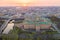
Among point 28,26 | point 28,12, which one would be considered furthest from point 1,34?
point 28,12

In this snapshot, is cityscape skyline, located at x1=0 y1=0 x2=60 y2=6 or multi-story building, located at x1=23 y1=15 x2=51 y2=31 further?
cityscape skyline, located at x1=0 y1=0 x2=60 y2=6

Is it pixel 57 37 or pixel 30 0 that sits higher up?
pixel 30 0

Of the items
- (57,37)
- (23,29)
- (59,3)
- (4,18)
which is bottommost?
(57,37)

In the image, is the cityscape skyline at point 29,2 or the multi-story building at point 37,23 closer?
the multi-story building at point 37,23

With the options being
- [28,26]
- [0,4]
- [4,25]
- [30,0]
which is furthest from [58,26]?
[0,4]

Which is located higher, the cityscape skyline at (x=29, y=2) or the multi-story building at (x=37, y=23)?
the cityscape skyline at (x=29, y=2)

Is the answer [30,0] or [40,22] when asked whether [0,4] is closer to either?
[30,0]

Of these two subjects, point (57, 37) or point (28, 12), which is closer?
point (57, 37)

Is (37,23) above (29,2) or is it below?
below

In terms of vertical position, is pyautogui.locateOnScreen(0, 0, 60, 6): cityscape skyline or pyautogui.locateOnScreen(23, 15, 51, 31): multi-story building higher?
pyautogui.locateOnScreen(0, 0, 60, 6): cityscape skyline
